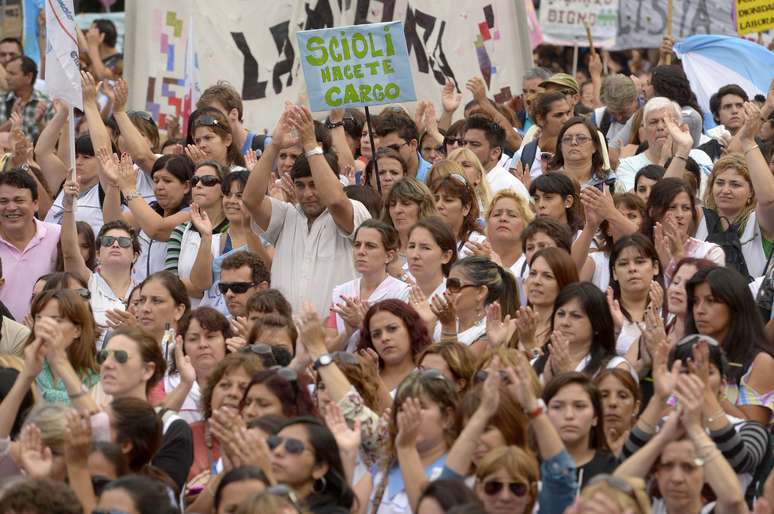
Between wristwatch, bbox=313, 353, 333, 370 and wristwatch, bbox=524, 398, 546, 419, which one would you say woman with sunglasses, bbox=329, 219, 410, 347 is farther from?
wristwatch, bbox=524, 398, 546, 419

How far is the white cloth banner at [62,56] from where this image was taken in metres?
11.7

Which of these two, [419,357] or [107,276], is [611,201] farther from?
[107,276]

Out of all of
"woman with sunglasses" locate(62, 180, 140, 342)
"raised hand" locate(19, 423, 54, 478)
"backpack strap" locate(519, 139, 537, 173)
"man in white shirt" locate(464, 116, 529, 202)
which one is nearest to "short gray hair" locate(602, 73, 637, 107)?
"backpack strap" locate(519, 139, 537, 173)

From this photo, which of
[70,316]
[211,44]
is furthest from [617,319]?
[211,44]

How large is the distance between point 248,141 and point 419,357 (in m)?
4.58

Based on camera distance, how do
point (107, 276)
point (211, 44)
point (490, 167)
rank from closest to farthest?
point (107, 276), point (490, 167), point (211, 44)

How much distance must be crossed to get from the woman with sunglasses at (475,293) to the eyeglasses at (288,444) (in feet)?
7.01

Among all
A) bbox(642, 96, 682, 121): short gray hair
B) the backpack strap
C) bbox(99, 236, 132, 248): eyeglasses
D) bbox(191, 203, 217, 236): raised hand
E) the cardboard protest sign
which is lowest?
bbox(99, 236, 132, 248): eyeglasses

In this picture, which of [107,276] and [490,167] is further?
[490,167]

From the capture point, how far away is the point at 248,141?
12422 millimetres

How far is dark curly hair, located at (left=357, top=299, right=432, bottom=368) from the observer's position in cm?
846

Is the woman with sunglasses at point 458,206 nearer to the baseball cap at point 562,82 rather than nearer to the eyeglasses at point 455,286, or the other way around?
the eyeglasses at point 455,286

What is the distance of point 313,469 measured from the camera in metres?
6.86

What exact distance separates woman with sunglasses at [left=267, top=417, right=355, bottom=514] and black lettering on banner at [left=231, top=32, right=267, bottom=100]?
787 cm
